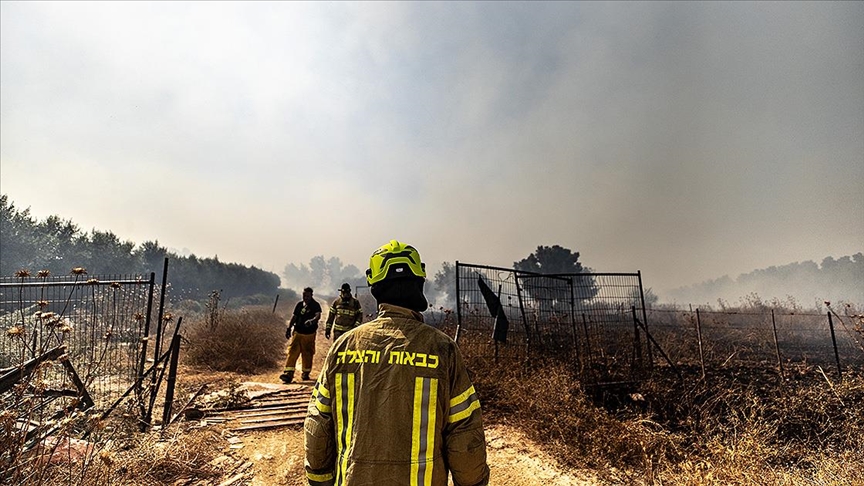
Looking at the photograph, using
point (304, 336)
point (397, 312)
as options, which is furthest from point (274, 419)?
point (397, 312)

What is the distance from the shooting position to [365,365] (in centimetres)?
159

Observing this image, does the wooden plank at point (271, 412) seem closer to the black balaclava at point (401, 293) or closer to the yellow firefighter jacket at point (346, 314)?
the yellow firefighter jacket at point (346, 314)

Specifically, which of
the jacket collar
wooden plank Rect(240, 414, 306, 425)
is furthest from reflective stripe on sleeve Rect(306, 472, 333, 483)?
wooden plank Rect(240, 414, 306, 425)

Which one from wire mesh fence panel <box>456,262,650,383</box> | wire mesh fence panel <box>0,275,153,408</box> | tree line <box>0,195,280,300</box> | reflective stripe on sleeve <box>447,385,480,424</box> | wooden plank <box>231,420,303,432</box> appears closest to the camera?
reflective stripe on sleeve <box>447,385,480,424</box>

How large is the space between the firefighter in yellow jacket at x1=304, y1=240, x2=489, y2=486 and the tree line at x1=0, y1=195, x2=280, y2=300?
13.2m

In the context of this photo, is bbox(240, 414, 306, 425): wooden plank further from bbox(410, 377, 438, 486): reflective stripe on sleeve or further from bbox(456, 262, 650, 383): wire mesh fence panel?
bbox(410, 377, 438, 486): reflective stripe on sleeve

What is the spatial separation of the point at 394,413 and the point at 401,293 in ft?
1.73

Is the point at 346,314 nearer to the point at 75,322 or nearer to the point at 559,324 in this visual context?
the point at 75,322

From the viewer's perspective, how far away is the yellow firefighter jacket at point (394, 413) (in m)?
1.49

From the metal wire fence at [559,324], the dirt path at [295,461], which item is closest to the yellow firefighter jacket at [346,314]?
the metal wire fence at [559,324]

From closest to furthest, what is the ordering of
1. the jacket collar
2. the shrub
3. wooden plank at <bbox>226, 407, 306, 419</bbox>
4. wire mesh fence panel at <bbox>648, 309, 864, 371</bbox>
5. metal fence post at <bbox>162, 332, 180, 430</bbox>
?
the jacket collar, metal fence post at <bbox>162, 332, 180, 430</bbox>, wooden plank at <bbox>226, 407, 306, 419</bbox>, the shrub, wire mesh fence panel at <bbox>648, 309, 864, 371</bbox>

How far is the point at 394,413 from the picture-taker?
1520mm

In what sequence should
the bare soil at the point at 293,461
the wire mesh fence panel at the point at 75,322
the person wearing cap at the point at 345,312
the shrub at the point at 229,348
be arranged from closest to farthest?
the wire mesh fence panel at the point at 75,322 < the bare soil at the point at 293,461 < the person wearing cap at the point at 345,312 < the shrub at the point at 229,348

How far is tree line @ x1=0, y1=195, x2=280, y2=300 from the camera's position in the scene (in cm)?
2062
